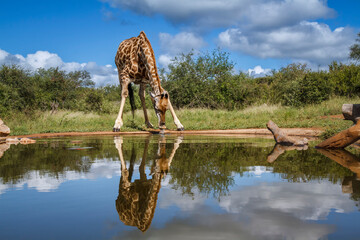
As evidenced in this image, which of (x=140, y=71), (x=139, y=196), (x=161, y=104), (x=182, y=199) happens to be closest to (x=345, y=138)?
(x=182, y=199)

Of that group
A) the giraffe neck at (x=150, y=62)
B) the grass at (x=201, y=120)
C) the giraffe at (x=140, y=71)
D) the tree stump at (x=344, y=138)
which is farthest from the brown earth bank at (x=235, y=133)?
the tree stump at (x=344, y=138)

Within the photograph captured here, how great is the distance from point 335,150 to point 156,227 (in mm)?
5659

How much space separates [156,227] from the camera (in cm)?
254

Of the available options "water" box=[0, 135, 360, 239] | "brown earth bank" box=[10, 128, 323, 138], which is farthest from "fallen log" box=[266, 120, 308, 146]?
"brown earth bank" box=[10, 128, 323, 138]

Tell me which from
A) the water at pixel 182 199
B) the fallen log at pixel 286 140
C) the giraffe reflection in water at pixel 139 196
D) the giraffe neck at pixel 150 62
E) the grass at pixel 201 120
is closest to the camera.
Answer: the water at pixel 182 199

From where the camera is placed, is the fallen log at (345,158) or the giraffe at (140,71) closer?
the fallen log at (345,158)

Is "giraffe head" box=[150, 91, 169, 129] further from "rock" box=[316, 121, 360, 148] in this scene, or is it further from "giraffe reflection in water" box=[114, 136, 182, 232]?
"giraffe reflection in water" box=[114, 136, 182, 232]

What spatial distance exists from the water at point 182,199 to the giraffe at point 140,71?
260 inches

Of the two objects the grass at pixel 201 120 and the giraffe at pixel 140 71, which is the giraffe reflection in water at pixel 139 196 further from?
the grass at pixel 201 120

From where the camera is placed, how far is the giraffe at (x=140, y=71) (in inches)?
481

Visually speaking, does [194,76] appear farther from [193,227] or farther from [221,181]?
[193,227]

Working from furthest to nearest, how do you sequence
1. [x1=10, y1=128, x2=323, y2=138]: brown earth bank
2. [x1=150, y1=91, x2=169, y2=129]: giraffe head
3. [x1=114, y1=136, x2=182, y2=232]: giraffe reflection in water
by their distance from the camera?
[x1=150, y1=91, x2=169, y2=129]: giraffe head
[x1=10, y1=128, x2=323, y2=138]: brown earth bank
[x1=114, y1=136, x2=182, y2=232]: giraffe reflection in water

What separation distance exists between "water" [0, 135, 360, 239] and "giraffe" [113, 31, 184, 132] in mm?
6607

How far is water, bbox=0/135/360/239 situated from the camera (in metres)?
2.47
